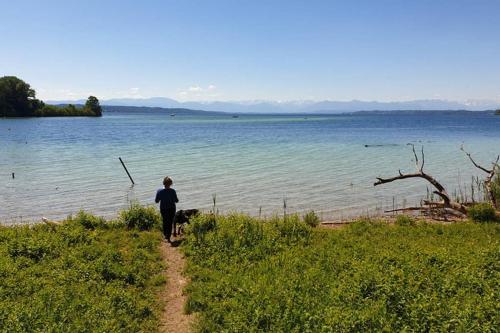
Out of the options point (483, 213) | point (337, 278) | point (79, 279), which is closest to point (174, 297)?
point (79, 279)

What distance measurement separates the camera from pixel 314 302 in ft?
35.5

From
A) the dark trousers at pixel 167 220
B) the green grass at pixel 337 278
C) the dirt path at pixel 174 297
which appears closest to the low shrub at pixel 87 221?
the dark trousers at pixel 167 220

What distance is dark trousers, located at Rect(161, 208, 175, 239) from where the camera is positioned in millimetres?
18188

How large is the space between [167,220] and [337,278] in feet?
28.4

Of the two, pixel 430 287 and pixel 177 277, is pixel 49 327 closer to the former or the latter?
pixel 177 277

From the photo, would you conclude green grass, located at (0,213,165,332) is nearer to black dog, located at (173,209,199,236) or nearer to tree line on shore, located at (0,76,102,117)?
black dog, located at (173,209,199,236)

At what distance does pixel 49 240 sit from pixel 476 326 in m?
14.9

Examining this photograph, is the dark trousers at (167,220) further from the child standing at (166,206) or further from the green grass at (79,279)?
the green grass at (79,279)

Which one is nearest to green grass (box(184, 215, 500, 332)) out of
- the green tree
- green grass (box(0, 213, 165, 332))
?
green grass (box(0, 213, 165, 332))

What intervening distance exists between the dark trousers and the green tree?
165m

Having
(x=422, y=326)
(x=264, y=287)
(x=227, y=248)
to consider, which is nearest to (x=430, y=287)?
(x=422, y=326)

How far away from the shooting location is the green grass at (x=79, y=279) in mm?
10234

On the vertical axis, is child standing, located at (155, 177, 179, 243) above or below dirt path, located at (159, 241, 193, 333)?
above

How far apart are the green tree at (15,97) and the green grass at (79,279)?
162m
